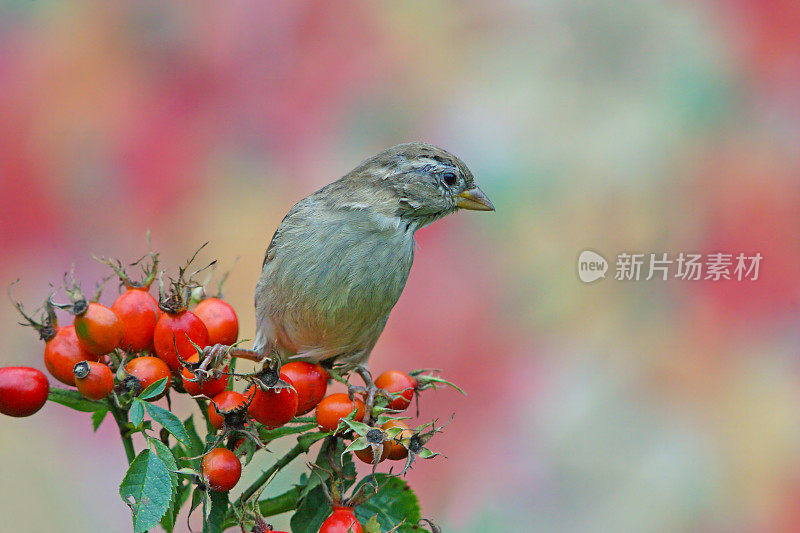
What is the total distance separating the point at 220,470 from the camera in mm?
1549

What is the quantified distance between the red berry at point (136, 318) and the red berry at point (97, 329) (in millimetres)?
85

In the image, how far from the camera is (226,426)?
1595 mm

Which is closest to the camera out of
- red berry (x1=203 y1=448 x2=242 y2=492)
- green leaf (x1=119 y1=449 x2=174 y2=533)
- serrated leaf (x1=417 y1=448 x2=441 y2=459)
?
green leaf (x1=119 y1=449 x2=174 y2=533)

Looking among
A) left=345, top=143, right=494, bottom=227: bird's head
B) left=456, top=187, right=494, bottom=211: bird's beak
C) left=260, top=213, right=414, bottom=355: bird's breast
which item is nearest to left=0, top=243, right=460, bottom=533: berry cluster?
left=260, top=213, right=414, bottom=355: bird's breast

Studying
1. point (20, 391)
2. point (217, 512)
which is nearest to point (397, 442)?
point (217, 512)

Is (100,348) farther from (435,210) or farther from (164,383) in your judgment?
(435,210)

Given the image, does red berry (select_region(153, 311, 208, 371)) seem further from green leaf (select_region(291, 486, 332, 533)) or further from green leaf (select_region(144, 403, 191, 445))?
green leaf (select_region(291, 486, 332, 533))

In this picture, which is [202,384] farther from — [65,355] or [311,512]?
[311,512]

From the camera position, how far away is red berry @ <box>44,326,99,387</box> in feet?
5.39

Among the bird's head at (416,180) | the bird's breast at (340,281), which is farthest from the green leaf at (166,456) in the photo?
the bird's head at (416,180)

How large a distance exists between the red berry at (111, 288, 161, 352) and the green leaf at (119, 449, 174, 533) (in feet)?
1.02

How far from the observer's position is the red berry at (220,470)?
1.55m

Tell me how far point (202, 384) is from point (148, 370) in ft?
0.38

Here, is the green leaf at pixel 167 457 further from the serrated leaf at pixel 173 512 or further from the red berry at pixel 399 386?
the red berry at pixel 399 386
